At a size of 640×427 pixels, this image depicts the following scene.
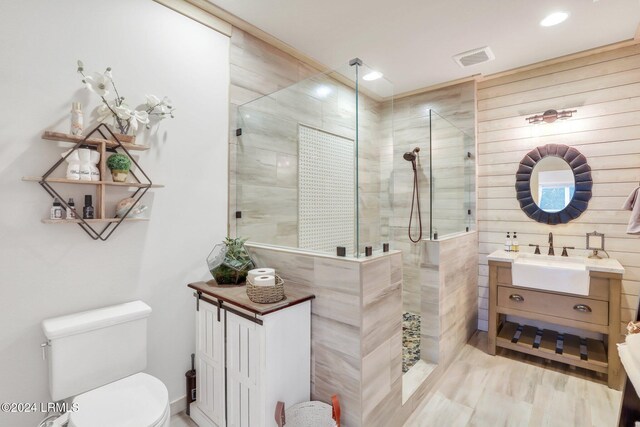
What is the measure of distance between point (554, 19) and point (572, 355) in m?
2.53

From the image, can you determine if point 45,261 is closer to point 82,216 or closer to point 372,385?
point 82,216

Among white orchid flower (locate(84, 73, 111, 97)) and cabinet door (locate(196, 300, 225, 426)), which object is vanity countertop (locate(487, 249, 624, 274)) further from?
white orchid flower (locate(84, 73, 111, 97))

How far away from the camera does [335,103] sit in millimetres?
2117

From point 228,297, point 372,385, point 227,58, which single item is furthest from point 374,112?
point 372,385

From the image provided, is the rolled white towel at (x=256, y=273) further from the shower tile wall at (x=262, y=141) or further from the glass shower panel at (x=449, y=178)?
the glass shower panel at (x=449, y=178)

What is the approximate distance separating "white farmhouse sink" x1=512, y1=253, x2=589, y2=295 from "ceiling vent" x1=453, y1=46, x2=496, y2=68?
178cm

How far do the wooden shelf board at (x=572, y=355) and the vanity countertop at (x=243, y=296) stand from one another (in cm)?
208

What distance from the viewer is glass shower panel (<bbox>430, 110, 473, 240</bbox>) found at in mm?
2667

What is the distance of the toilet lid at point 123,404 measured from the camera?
126cm

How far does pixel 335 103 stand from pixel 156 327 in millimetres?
1829

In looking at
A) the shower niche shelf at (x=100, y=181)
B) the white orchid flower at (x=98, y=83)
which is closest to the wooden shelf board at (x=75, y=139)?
the shower niche shelf at (x=100, y=181)

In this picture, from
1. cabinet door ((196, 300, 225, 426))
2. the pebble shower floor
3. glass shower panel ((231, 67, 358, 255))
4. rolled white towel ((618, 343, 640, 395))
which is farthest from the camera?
the pebble shower floor

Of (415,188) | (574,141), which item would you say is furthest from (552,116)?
(415,188)

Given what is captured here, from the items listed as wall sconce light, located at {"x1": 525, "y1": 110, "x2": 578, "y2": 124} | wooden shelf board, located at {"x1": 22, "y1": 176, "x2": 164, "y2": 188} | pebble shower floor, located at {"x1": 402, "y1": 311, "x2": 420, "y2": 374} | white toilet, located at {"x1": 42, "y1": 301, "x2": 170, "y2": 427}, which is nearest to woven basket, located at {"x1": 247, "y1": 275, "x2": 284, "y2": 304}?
white toilet, located at {"x1": 42, "y1": 301, "x2": 170, "y2": 427}
